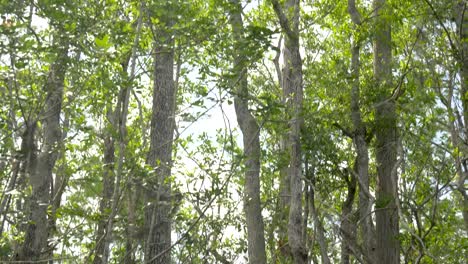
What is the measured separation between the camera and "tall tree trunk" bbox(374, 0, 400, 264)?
40.2ft

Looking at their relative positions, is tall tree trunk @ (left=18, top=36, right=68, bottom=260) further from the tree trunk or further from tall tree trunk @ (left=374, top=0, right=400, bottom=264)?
the tree trunk

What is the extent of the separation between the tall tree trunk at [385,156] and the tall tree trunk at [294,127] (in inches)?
65.9

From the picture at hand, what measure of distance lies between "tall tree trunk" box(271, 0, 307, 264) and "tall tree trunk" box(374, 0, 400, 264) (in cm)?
167

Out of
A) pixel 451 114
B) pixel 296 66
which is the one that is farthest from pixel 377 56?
pixel 296 66

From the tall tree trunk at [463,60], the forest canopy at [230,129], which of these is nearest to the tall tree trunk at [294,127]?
the forest canopy at [230,129]

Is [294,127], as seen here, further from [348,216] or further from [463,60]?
[463,60]

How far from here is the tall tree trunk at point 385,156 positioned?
1225cm

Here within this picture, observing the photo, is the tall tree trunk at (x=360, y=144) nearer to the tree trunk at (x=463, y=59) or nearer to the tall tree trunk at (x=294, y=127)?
the tall tree trunk at (x=294, y=127)

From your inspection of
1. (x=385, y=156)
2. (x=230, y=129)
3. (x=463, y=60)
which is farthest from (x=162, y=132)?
(x=463, y=60)

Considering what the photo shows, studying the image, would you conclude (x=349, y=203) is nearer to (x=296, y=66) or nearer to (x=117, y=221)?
(x=296, y=66)

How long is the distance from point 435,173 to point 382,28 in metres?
2.92

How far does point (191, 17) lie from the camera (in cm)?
822

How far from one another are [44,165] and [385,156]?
732cm

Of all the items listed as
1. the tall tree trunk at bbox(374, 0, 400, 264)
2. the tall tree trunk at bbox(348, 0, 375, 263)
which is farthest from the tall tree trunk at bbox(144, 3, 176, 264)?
the tall tree trunk at bbox(374, 0, 400, 264)
